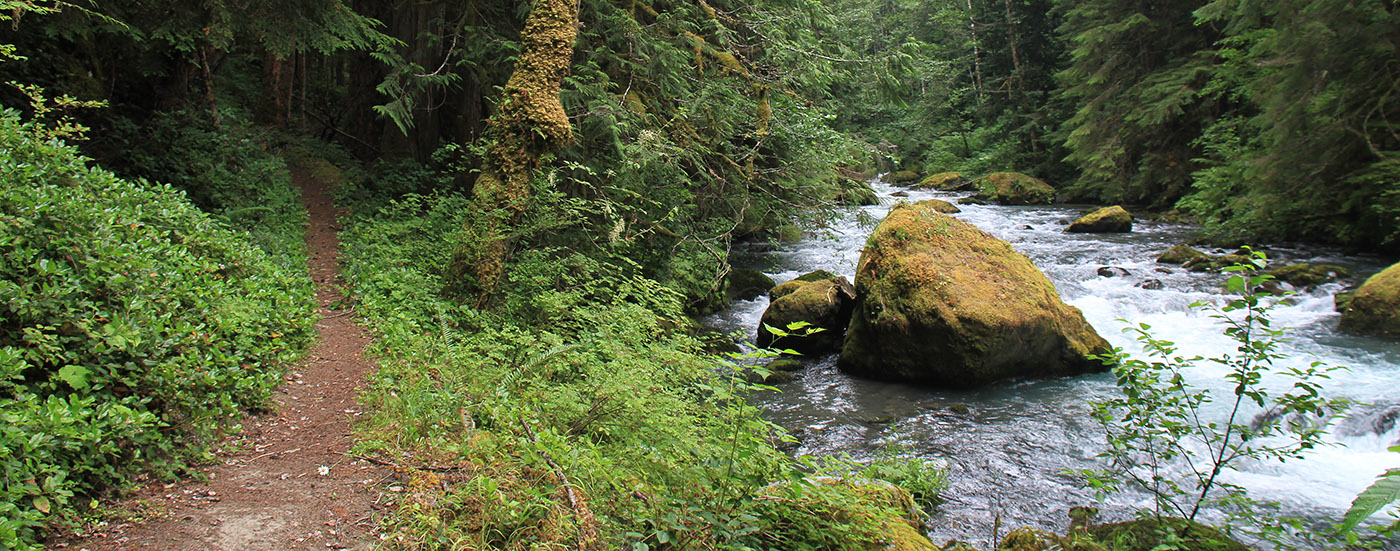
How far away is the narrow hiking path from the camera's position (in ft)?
9.96

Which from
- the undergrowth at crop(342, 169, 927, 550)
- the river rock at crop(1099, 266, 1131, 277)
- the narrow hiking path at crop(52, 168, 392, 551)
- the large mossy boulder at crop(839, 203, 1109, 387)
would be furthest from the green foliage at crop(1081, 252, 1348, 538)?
the narrow hiking path at crop(52, 168, 392, 551)

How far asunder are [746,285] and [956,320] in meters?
5.32

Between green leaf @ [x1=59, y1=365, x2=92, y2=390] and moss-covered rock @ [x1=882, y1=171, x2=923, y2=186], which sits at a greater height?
green leaf @ [x1=59, y1=365, x2=92, y2=390]

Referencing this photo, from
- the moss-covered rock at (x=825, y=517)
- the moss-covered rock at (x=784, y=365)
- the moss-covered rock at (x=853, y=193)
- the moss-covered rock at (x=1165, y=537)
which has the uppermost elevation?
the moss-covered rock at (x=853, y=193)

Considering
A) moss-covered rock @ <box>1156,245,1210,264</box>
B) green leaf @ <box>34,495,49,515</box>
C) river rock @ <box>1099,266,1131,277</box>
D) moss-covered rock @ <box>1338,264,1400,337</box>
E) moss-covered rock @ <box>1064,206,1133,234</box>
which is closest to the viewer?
green leaf @ <box>34,495,49,515</box>

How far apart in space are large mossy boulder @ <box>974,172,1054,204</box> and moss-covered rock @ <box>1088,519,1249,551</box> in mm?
22415

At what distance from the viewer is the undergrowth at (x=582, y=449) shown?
3322 millimetres

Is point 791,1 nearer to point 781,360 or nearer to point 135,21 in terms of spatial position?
point 781,360

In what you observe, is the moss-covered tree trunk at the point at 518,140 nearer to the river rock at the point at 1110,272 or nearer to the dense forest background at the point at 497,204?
the dense forest background at the point at 497,204

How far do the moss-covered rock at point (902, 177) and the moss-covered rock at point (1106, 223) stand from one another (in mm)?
16066

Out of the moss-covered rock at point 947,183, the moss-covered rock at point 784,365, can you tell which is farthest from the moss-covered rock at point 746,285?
the moss-covered rock at point 947,183

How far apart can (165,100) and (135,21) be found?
2.59 m

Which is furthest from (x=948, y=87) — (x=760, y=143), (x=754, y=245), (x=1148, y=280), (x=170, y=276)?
(x=170, y=276)

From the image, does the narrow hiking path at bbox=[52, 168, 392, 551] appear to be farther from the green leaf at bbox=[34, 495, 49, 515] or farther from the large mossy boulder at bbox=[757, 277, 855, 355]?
the large mossy boulder at bbox=[757, 277, 855, 355]
